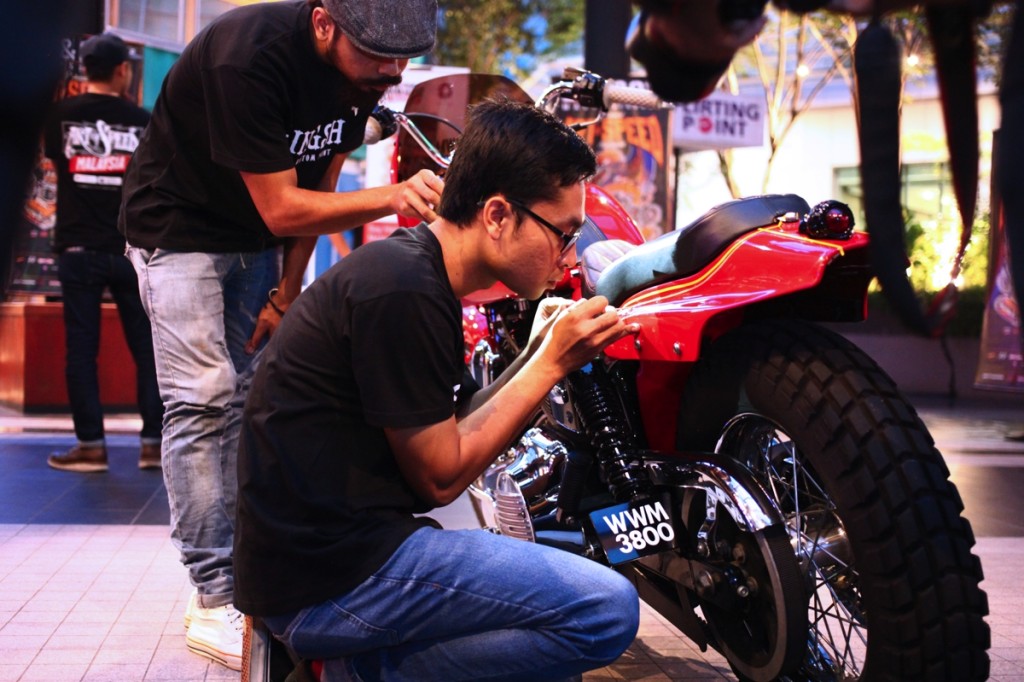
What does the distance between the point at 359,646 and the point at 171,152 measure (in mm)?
1425

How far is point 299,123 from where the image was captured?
2684 millimetres

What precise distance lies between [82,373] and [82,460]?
40 centimetres

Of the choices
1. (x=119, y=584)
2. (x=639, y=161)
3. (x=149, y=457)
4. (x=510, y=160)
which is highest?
(x=639, y=161)

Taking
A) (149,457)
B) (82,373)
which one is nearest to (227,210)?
(82,373)

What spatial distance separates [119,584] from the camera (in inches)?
136

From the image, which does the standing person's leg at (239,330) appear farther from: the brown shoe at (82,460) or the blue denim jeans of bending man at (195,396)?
the brown shoe at (82,460)

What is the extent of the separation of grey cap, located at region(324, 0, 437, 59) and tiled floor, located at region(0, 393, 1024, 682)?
1.51 metres

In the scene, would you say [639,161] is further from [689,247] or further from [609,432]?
[689,247]

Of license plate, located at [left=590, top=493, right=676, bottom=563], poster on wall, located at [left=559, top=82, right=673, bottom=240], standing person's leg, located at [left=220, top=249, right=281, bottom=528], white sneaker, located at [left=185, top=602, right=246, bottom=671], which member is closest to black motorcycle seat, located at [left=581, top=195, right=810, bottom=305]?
license plate, located at [left=590, top=493, right=676, bottom=563]

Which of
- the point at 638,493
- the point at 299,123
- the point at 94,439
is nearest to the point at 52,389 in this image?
the point at 94,439

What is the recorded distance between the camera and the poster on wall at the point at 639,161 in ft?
28.8

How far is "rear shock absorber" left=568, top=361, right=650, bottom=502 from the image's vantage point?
2510mm

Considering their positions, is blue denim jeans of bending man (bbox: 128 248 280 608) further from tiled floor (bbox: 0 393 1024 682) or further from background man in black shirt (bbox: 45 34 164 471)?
background man in black shirt (bbox: 45 34 164 471)

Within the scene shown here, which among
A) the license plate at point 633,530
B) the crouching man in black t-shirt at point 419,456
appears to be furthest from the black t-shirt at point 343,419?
the license plate at point 633,530
